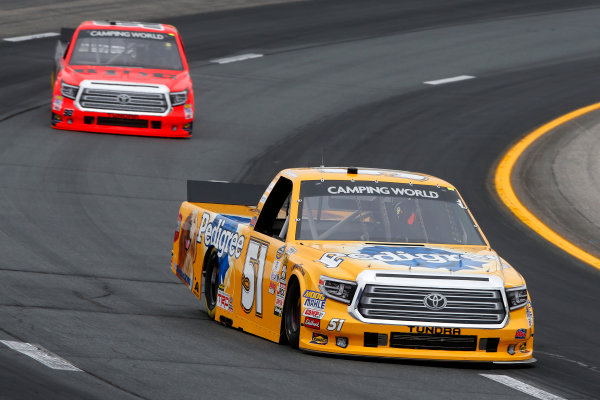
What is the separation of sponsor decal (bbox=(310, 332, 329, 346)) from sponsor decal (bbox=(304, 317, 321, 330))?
8cm

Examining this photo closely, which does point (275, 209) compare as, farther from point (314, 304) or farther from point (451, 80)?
point (451, 80)

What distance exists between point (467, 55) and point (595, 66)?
3359mm

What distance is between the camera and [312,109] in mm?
27594

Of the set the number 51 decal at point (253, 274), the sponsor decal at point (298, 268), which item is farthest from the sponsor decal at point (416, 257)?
the number 51 decal at point (253, 274)

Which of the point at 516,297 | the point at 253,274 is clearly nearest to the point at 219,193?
the point at 253,274

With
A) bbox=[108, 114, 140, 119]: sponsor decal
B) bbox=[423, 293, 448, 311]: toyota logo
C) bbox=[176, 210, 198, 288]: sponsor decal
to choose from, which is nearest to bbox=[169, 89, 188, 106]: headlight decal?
bbox=[108, 114, 140, 119]: sponsor decal

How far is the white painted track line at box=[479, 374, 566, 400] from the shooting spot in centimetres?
877

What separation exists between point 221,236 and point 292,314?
81.5 inches

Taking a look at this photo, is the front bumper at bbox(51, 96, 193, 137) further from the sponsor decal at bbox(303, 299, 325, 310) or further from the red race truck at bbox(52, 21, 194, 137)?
the sponsor decal at bbox(303, 299, 325, 310)

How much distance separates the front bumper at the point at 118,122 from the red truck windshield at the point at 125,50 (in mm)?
1069

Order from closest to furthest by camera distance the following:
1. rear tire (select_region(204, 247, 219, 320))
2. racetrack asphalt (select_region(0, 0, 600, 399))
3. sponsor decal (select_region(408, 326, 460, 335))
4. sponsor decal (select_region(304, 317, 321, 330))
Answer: racetrack asphalt (select_region(0, 0, 600, 399)) → sponsor decal (select_region(408, 326, 460, 335)) → sponsor decal (select_region(304, 317, 321, 330)) → rear tire (select_region(204, 247, 219, 320))

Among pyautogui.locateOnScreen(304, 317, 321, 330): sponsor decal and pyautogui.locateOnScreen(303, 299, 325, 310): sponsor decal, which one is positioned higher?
pyautogui.locateOnScreen(303, 299, 325, 310): sponsor decal

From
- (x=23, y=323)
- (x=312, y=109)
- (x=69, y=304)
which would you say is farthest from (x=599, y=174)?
(x=23, y=323)

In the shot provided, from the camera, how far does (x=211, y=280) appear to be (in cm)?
1244
